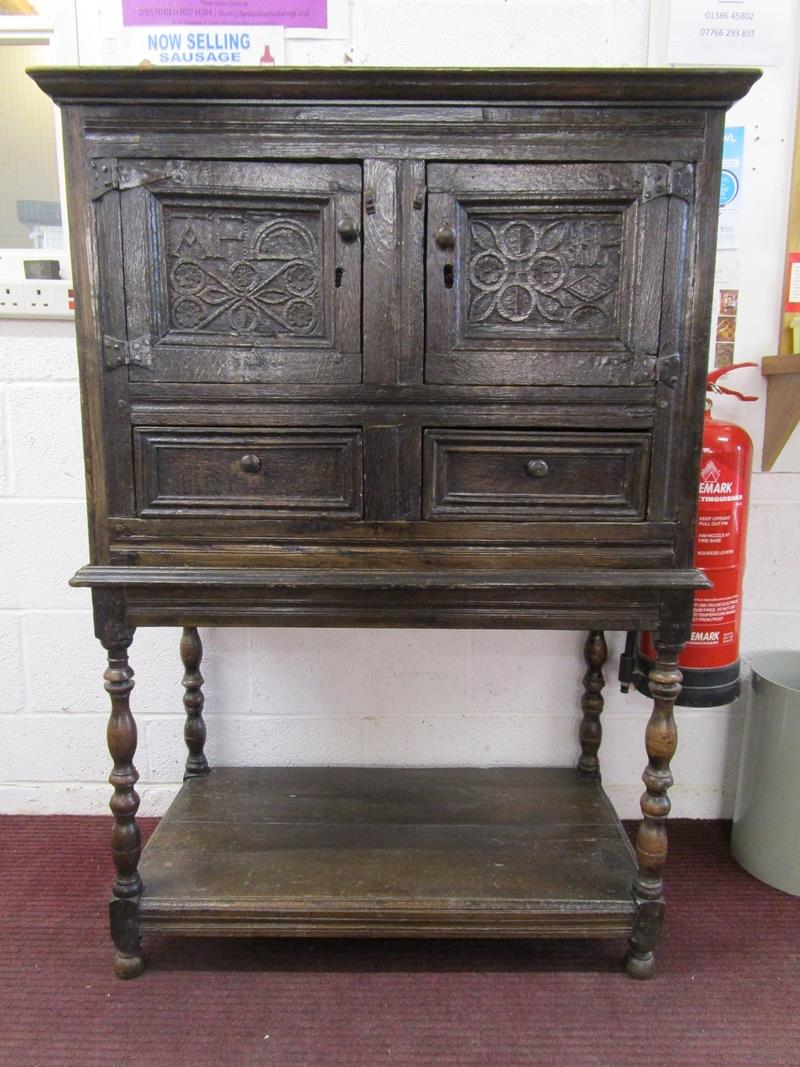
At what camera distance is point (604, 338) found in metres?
1.21

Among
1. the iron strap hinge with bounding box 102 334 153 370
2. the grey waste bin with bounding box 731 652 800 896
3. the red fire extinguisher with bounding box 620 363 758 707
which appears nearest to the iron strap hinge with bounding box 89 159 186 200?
the iron strap hinge with bounding box 102 334 153 370

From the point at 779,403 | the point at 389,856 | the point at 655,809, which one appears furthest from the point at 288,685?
the point at 779,403

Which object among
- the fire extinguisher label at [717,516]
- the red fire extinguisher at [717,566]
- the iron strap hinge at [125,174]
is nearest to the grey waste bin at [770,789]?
the red fire extinguisher at [717,566]

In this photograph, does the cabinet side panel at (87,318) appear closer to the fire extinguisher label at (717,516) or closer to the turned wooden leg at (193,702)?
the turned wooden leg at (193,702)

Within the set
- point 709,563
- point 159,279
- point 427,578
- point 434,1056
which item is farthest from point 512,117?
point 434,1056

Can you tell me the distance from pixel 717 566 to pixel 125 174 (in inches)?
50.5

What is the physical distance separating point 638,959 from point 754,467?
41.2 inches

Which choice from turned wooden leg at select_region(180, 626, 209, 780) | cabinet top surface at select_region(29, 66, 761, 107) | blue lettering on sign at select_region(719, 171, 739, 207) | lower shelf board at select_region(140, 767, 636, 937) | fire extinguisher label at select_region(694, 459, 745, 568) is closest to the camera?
cabinet top surface at select_region(29, 66, 761, 107)

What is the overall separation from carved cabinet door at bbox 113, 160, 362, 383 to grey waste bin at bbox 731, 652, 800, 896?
1118mm

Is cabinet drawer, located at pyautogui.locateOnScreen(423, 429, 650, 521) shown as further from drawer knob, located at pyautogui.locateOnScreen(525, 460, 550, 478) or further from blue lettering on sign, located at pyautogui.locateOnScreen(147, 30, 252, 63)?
blue lettering on sign, located at pyautogui.locateOnScreen(147, 30, 252, 63)

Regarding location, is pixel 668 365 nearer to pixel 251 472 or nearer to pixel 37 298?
pixel 251 472

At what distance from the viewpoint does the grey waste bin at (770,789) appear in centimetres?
158

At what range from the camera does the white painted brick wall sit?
5.76 feet

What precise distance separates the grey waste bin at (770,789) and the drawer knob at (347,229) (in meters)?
1.22
